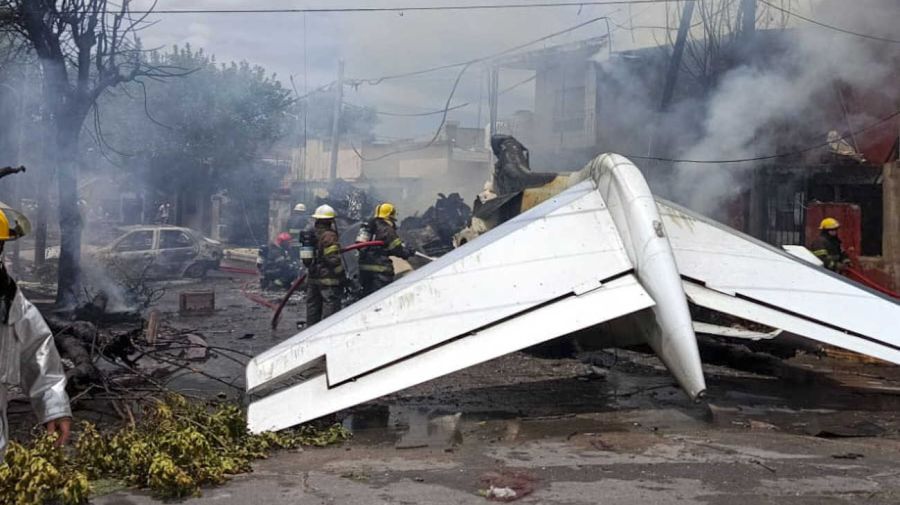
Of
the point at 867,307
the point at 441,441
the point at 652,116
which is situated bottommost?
the point at 441,441

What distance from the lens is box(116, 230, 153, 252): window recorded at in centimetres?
1832

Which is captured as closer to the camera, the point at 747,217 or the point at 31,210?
the point at 747,217

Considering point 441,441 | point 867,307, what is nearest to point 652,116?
point 867,307

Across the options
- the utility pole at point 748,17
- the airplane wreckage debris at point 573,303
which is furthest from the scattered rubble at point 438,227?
Result: the airplane wreckage debris at point 573,303

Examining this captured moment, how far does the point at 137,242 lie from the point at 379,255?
10.3 m

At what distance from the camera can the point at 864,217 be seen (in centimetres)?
1512

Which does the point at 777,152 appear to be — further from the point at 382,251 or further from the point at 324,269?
the point at 324,269

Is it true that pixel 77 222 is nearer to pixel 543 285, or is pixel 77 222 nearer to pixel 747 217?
pixel 543 285

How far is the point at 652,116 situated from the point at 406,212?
1238 centimetres

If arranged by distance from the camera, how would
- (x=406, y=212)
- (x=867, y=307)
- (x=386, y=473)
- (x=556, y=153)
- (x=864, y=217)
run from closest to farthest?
(x=386, y=473), (x=867, y=307), (x=864, y=217), (x=556, y=153), (x=406, y=212)

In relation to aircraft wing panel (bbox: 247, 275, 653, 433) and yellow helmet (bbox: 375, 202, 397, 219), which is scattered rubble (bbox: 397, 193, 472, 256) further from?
A: aircraft wing panel (bbox: 247, 275, 653, 433)

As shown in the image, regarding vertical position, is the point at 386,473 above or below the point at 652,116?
below

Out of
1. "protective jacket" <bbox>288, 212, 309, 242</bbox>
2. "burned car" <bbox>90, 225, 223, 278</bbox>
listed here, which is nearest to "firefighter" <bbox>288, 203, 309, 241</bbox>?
"protective jacket" <bbox>288, 212, 309, 242</bbox>

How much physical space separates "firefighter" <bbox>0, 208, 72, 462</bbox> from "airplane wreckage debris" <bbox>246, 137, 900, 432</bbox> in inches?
69.6
